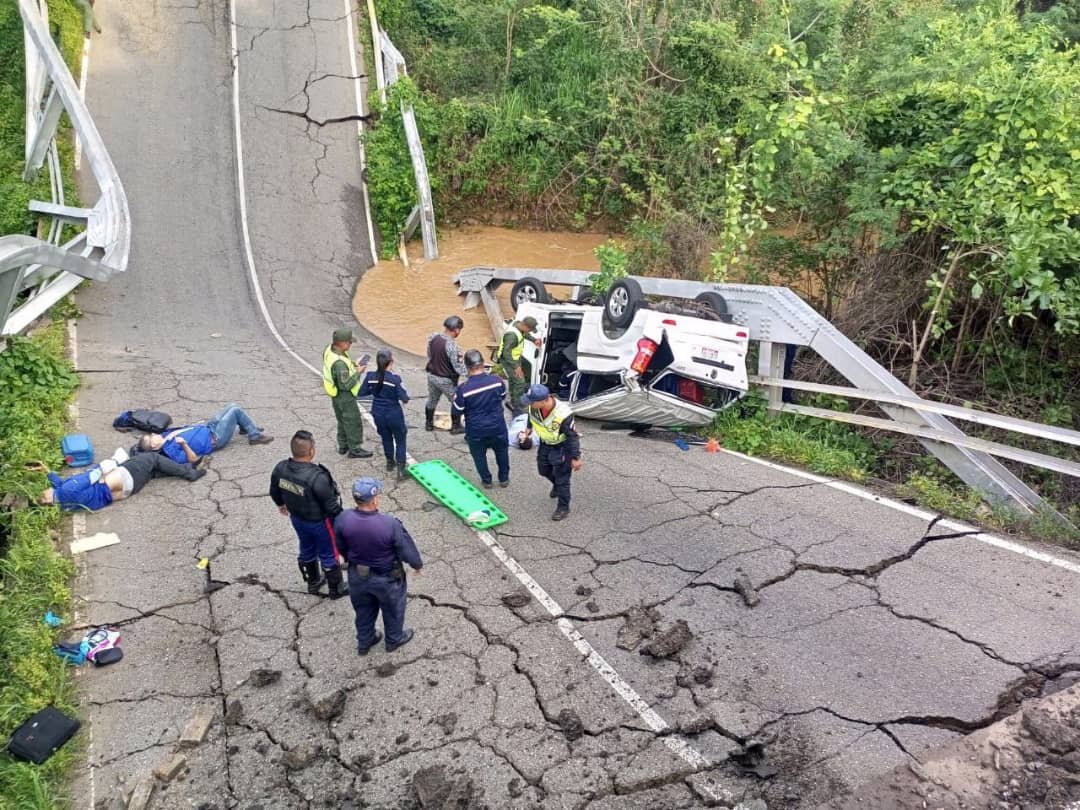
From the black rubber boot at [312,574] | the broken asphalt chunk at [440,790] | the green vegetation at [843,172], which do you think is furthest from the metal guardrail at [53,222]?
the broken asphalt chunk at [440,790]

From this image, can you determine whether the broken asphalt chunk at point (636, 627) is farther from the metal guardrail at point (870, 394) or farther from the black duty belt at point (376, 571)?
the metal guardrail at point (870, 394)

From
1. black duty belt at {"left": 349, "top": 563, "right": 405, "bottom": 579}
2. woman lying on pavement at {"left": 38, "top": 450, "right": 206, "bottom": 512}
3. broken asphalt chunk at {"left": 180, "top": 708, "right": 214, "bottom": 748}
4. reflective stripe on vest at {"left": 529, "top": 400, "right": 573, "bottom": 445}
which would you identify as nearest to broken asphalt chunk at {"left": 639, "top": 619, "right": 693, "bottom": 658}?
black duty belt at {"left": 349, "top": 563, "right": 405, "bottom": 579}

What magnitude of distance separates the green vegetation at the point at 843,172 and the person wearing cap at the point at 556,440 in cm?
287

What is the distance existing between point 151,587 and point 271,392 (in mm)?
4749

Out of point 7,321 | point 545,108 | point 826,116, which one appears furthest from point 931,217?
point 545,108

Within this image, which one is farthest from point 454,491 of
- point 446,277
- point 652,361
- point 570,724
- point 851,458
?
point 446,277

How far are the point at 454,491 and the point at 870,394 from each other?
183 inches

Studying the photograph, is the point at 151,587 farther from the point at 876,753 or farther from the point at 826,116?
Result: the point at 826,116

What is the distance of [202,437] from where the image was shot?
8.70 metres

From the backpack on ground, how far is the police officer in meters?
3.95

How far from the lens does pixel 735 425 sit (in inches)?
372

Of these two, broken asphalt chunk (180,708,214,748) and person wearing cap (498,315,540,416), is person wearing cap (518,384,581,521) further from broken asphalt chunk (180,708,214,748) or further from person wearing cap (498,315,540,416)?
broken asphalt chunk (180,708,214,748)

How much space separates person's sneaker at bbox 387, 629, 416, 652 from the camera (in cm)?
571

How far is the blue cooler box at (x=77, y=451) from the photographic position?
329 inches
